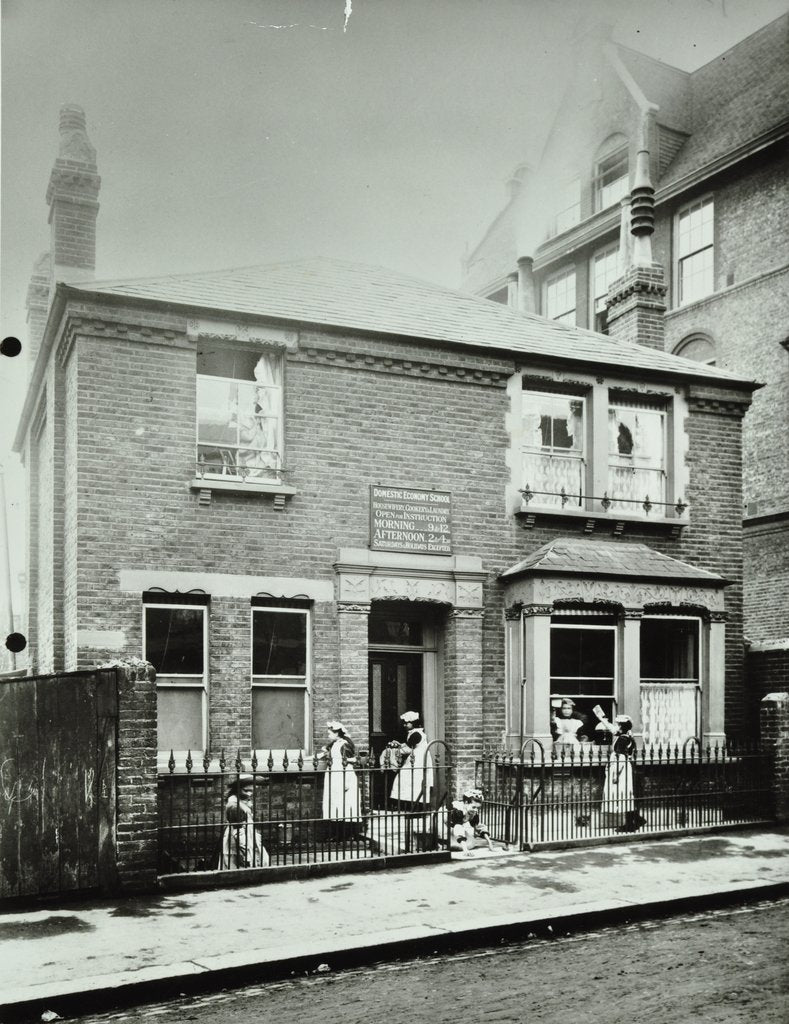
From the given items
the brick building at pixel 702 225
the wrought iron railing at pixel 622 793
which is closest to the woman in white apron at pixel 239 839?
the wrought iron railing at pixel 622 793

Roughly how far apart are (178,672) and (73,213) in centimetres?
724

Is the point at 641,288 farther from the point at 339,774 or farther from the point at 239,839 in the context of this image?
the point at 239,839

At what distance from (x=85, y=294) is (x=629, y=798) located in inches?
345

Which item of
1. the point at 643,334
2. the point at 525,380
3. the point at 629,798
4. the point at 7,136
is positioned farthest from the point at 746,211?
the point at 7,136

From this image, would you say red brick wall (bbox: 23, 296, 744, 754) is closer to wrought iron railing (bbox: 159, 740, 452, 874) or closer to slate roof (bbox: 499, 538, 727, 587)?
slate roof (bbox: 499, 538, 727, 587)

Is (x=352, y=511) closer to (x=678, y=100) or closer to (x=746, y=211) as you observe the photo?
(x=746, y=211)

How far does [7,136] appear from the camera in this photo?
660 cm

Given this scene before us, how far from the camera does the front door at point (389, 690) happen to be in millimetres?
13633

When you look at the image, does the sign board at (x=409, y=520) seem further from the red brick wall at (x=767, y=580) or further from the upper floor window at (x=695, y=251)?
the upper floor window at (x=695, y=251)

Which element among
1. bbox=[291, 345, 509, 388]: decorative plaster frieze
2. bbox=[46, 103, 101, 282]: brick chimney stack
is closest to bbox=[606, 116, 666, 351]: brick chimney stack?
bbox=[291, 345, 509, 388]: decorative plaster frieze

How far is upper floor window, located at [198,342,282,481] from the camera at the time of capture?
12570mm

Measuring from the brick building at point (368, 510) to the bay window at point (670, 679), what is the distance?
0.03 meters

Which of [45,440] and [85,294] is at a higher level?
[85,294]

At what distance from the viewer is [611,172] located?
82.7 ft
